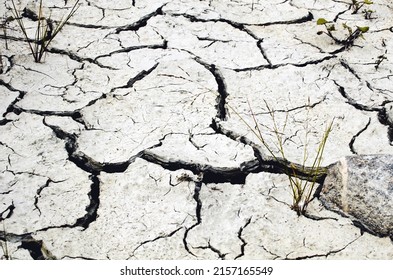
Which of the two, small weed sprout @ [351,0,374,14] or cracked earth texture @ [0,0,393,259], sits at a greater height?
small weed sprout @ [351,0,374,14]

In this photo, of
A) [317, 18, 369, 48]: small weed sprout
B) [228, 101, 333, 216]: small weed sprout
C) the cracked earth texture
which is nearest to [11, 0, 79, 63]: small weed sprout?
the cracked earth texture

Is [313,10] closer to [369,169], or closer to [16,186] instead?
[369,169]

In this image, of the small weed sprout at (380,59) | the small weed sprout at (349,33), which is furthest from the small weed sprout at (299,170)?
the small weed sprout at (349,33)

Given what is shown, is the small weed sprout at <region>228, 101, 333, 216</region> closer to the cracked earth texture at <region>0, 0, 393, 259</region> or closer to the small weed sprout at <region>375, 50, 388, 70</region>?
the cracked earth texture at <region>0, 0, 393, 259</region>

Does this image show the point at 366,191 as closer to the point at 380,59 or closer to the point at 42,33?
the point at 380,59

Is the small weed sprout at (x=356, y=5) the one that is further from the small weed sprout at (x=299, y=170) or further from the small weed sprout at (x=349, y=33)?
the small weed sprout at (x=299, y=170)

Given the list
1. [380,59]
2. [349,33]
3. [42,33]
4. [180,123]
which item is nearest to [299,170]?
[180,123]
